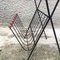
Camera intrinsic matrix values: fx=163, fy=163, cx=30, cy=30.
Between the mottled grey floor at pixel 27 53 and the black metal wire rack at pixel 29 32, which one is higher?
the black metal wire rack at pixel 29 32

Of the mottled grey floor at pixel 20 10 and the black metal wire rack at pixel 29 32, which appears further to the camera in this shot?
the mottled grey floor at pixel 20 10

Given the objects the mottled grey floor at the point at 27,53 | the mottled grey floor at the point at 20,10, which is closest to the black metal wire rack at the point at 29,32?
the mottled grey floor at the point at 27,53

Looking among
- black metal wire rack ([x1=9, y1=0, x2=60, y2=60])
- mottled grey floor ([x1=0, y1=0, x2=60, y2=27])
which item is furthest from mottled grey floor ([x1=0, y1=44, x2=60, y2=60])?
mottled grey floor ([x1=0, y1=0, x2=60, y2=27])

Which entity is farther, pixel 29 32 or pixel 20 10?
pixel 20 10

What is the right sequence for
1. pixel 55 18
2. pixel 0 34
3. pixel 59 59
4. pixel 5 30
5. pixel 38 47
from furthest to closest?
1. pixel 55 18
2. pixel 5 30
3. pixel 0 34
4. pixel 38 47
5. pixel 59 59

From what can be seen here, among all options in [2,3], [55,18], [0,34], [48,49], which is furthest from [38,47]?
[2,3]

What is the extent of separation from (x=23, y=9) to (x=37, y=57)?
2.44m

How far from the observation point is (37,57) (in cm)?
245

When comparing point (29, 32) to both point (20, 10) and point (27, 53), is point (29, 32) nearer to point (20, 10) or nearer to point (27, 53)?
point (27, 53)

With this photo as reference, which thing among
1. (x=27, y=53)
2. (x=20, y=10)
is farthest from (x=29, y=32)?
(x=20, y=10)

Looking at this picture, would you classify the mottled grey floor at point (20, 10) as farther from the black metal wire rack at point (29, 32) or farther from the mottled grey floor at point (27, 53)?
the mottled grey floor at point (27, 53)

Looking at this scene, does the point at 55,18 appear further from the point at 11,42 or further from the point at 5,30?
the point at 11,42

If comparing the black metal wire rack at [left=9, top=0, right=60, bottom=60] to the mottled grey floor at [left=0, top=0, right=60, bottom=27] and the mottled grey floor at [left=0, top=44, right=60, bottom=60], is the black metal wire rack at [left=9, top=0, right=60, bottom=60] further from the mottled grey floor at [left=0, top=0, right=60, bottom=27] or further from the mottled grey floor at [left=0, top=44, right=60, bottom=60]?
the mottled grey floor at [left=0, top=0, right=60, bottom=27]

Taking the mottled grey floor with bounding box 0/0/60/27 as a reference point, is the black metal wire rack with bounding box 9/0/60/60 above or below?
above
